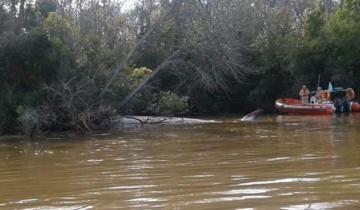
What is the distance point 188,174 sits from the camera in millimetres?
9680

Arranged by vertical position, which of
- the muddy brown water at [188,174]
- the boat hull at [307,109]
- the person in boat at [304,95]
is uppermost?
the person in boat at [304,95]

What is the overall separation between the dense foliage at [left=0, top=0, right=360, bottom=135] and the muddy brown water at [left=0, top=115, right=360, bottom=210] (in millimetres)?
4951

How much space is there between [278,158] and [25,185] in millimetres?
4628

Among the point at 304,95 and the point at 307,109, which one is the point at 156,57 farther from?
the point at 307,109

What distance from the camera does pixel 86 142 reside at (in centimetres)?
1798

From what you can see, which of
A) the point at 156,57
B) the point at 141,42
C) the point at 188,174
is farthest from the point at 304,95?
the point at 188,174

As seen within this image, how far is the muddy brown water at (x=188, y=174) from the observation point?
23.7 ft

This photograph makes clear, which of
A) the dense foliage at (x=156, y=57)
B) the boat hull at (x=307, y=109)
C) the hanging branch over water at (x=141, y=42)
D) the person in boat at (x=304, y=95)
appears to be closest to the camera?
the dense foliage at (x=156, y=57)

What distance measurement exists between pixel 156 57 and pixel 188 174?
22.2 m

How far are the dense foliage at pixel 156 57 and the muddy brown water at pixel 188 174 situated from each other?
4.95 m

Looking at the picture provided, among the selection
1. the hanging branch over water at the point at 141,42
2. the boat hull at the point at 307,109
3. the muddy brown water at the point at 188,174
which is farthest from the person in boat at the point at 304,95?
the muddy brown water at the point at 188,174

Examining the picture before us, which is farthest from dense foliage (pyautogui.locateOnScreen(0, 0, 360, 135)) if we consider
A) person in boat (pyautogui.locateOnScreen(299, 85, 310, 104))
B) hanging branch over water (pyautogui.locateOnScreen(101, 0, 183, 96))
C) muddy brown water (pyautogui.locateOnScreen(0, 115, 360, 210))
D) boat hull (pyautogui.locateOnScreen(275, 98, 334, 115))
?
muddy brown water (pyautogui.locateOnScreen(0, 115, 360, 210))

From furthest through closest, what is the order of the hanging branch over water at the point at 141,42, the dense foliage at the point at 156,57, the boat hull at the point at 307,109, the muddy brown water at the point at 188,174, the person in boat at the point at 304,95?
the person in boat at the point at 304,95 → the boat hull at the point at 307,109 → the hanging branch over water at the point at 141,42 → the dense foliage at the point at 156,57 → the muddy brown water at the point at 188,174

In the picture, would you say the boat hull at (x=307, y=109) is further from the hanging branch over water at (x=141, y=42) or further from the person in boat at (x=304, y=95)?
the hanging branch over water at (x=141, y=42)
